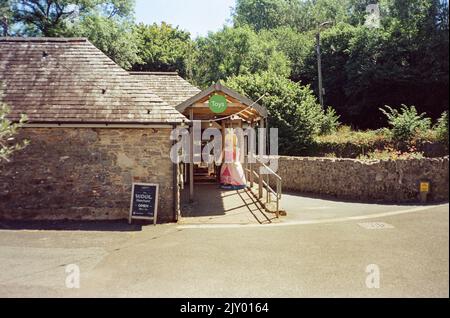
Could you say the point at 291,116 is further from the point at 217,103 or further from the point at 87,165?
the point at 87,165

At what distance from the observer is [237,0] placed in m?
60.1

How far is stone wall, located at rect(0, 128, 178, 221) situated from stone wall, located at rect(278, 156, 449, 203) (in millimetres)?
7032

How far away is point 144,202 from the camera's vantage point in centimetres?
1053

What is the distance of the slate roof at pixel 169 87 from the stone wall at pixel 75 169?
5.86 meters

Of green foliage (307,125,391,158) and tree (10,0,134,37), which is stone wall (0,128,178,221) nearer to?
green foliage (307,125,391,158)

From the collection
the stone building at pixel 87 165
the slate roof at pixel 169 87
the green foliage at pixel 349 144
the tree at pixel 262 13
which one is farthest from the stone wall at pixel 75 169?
the tree at pixel 262 13

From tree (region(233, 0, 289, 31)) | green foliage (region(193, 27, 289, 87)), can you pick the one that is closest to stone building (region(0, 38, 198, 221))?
green foliage (region(193, 27, 289, 87))

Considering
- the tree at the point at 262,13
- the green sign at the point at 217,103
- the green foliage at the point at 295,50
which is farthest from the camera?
the tree at the point at 262,13

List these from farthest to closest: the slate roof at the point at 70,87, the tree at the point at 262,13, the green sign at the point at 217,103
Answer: the tree at the point at 262,13, the green sign at the point at 217,103, the slate roof at the point at 70,87

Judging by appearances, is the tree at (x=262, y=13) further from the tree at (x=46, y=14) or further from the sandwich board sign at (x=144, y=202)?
the sandwich board sign at (x=144, y=202)

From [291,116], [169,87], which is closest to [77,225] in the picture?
[169,87]

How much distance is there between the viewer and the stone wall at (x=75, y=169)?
35.5 ft

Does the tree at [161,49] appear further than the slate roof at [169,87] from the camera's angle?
Yes


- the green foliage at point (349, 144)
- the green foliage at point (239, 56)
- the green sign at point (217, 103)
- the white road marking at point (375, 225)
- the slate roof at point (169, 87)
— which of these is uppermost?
the green foliage at point (239, 56)
